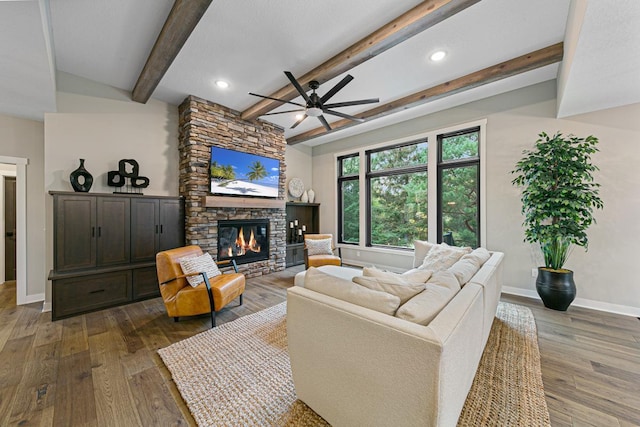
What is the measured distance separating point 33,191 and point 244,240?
3.18 meters

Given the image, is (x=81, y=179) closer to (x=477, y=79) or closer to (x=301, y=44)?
(x=301, y=44)

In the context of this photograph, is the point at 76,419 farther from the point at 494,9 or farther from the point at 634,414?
the point at 494,9

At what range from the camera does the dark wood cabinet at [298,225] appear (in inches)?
229

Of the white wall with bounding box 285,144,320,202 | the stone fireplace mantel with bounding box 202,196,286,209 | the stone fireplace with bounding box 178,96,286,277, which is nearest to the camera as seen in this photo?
the stone fireplace with bounding box 178,96,286,277

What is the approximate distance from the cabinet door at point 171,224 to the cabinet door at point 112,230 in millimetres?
446

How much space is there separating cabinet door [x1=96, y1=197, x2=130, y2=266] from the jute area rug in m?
Answer: 1.96

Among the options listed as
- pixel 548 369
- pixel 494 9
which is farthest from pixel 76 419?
pixel 494 9

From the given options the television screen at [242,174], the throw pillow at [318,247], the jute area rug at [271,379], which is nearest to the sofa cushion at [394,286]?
the jute area rug at [271,379]

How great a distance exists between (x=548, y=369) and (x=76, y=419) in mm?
3540

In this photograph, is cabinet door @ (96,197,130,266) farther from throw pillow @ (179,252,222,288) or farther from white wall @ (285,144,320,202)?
white wall @ (285,144,320,202)

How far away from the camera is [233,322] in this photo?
2.85 metres

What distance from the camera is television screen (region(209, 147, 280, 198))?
424 cm

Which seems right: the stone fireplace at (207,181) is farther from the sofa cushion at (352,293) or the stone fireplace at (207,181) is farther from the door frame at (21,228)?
the sofa cushion at (352,293)

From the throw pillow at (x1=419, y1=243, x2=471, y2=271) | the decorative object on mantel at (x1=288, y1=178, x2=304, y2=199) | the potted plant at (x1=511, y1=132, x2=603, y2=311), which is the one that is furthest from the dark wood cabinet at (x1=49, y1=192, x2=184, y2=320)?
the potted plant at (x1=511, y1=132, x2=603, y2=311)
